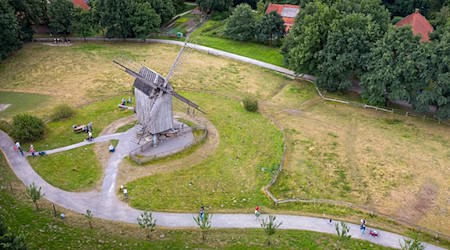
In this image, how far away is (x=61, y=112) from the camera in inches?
2324

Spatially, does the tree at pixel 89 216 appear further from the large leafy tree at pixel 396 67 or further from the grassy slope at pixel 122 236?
the large leafy tree at pixel 396 67

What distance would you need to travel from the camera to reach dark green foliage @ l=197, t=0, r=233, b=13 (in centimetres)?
10875

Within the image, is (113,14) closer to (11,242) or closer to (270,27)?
(270,27)

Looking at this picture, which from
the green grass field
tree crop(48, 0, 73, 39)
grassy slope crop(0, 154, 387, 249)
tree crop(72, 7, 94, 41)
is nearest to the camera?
grassy slope crop(0, 154, 387, 249)

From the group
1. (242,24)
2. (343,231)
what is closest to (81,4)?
(242,24)

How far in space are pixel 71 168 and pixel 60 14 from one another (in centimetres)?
5109

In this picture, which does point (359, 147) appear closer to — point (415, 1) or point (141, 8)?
point (141, 8)

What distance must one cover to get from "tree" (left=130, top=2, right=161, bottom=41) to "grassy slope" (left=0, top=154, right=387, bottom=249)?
56.4 meters

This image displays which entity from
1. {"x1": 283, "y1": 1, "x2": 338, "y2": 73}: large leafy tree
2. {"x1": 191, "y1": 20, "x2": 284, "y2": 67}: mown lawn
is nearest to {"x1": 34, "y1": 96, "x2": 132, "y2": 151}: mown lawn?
{"x1": 283, "y1": 1, "x2": 338, "y2": 73}: large leafy tree

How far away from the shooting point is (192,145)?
5322 centimetres

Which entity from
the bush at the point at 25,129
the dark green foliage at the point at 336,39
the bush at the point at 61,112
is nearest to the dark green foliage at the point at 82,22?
the bush at the point at 61,112

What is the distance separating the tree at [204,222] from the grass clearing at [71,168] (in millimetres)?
13374

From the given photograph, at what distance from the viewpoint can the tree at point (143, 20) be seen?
3465 inches

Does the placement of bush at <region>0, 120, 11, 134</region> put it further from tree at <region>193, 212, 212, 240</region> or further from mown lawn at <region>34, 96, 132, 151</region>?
tree at <region>193, 212, 212, 240</region>
